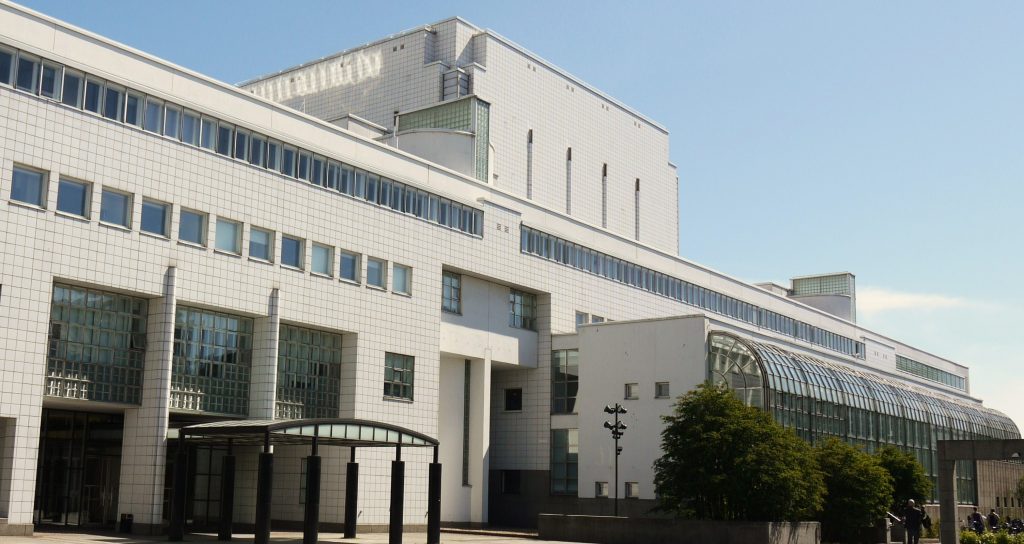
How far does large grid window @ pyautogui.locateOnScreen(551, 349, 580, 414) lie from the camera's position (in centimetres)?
5531

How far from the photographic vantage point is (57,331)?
34.8 m

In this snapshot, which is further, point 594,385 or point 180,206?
point 594,385

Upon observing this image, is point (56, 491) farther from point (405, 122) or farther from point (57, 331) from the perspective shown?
point (405, 122)

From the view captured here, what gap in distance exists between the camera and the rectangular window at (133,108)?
36938 millimetres

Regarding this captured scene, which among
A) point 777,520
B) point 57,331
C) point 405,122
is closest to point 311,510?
point 57,331

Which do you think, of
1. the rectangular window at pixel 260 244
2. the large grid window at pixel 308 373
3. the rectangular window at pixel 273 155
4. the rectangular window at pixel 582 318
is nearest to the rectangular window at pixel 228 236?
the rectangular window at pixel 260 244

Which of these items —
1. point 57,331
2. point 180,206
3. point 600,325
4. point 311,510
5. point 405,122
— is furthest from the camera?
point 405,122

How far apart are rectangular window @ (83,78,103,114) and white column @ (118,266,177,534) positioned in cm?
589

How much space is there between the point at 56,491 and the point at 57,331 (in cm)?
848

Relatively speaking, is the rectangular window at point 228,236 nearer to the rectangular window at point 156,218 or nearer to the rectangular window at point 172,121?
the rectangular window at point 156,218

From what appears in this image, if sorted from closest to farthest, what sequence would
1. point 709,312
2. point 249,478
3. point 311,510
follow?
Answer: point 311,510 < point 249,478 < point 709,312

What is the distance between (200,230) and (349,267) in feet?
25.0

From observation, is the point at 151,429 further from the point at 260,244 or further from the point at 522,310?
the point at 522,310

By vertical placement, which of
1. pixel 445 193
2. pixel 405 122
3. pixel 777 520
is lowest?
pixel 777 520
